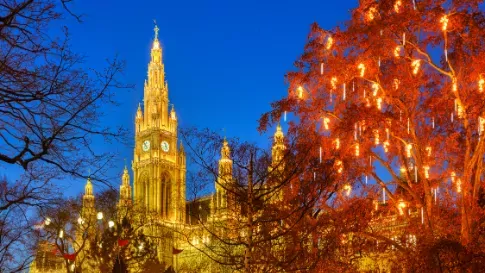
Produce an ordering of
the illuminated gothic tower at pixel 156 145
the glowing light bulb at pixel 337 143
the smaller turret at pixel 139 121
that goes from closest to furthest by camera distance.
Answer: the glowing light bulb at pixel 337 143 → the illuminated gothic tower at pixel 156 145 → the smaller turret at pixel 139 121

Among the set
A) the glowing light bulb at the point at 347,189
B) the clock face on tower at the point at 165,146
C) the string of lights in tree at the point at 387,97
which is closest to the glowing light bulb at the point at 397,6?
the string of lights in tree at the point at 387,97

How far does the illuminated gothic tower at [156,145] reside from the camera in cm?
7712

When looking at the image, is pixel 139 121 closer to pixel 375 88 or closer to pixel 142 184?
pixel 142 184

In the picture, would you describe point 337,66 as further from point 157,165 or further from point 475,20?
point 157,165

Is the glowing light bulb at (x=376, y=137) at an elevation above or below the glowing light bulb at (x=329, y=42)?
below

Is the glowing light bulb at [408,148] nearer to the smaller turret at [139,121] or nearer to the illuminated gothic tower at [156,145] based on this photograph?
the illuminated gothic tower at [156,145]

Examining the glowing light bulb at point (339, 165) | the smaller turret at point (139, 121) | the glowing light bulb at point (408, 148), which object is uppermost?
the smaller turret at point (139, 121)

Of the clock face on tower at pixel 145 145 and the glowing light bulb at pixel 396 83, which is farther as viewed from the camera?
the clock face on tower at pixel 145 145

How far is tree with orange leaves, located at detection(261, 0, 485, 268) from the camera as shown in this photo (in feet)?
56.0

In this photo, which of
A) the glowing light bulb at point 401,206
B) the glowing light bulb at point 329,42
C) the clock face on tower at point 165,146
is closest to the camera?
the glowing light bulb at point 401,206

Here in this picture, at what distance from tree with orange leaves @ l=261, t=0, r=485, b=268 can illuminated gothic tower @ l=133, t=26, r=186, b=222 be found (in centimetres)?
5822

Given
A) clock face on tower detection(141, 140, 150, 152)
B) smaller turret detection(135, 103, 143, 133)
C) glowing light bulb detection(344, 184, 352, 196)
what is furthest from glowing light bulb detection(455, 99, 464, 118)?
smaller turret detection(135, 103, 143, 133)

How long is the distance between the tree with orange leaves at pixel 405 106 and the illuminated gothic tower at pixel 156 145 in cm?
5822

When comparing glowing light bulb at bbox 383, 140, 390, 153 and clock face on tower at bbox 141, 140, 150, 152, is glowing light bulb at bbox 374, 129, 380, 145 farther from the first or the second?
clock face on tower at bbox 141, 140, 150, 152
